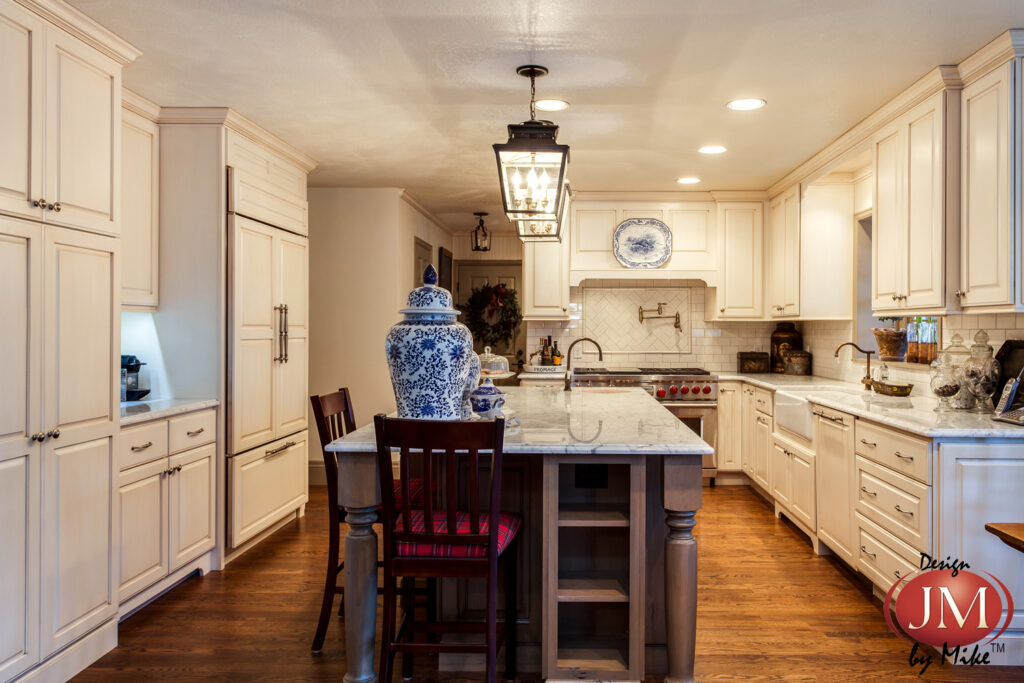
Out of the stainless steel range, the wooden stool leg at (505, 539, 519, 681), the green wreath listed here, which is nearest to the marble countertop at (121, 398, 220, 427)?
the wooden stool leg at (505, 539, 519, 681)

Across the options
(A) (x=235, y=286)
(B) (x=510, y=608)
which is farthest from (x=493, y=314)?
(B) (x=510, y=608)

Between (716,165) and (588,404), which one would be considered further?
(716,165)

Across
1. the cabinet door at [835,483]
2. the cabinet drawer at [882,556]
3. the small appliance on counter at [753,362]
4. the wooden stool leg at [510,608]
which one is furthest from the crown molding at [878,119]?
the wooden stool leg at [510,608]

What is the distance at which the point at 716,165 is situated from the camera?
5039 millimetres

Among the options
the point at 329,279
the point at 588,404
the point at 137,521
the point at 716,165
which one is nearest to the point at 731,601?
the point at 588,404

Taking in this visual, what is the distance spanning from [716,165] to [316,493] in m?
3.92

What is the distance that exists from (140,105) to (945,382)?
165 inches

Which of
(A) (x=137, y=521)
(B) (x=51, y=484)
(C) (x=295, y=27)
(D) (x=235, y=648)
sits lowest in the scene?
(D) (x=235, y=648)

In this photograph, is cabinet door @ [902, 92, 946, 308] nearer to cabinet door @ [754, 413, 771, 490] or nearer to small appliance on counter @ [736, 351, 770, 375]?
cabinet door @ [754, 413, 771, 490]

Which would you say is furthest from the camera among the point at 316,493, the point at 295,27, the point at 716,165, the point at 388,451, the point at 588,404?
the point at 316,493

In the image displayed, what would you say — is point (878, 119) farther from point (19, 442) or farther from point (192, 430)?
point (19, 442)

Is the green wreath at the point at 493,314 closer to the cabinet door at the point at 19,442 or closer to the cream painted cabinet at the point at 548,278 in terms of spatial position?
A: the cream painted cabinet at the point at 548,278

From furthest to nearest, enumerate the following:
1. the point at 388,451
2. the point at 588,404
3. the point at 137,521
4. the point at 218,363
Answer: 1. the point at 218,363
2. the point at 588,404
3. the point at 137,521
4. the point at 388,451

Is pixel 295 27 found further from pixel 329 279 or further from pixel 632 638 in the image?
pixel 329 279
